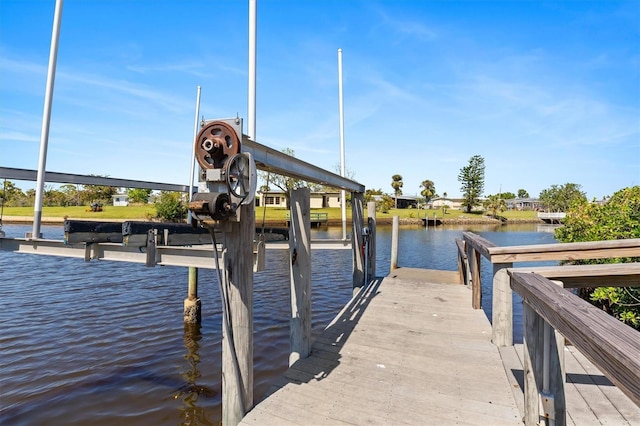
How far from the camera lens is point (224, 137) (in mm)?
3084

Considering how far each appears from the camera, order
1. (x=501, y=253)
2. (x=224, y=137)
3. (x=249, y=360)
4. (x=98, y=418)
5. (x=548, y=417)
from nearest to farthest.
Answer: (x=548, y=417)
(x=224, y=137)
(x=249, y=360)
(x=501, y=253)
(x=98, y=418)

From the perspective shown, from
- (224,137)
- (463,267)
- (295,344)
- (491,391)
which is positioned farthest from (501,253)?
(463,267)

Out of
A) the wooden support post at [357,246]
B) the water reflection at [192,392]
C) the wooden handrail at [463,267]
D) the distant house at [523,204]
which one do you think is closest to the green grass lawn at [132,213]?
the wooden handrail at [463,267]

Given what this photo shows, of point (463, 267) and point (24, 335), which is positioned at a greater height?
point (463, 267)

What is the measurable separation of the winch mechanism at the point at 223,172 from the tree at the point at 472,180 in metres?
83.8

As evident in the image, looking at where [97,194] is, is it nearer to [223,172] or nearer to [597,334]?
[223,172]

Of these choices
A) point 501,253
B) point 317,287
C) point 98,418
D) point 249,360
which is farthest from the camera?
point 317,287

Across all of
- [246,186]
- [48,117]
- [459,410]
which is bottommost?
[459,410]

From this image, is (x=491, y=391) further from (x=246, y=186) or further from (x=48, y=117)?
(x=48, y=117)

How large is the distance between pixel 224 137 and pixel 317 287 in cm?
961

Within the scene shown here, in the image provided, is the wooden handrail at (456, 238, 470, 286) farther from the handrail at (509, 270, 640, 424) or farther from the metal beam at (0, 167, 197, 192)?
the metal beam at (0, 167, 197, 192)

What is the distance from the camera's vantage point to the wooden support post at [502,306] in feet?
15.1

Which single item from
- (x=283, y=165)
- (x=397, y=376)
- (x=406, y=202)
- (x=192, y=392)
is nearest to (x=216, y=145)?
(x=283, y=165)

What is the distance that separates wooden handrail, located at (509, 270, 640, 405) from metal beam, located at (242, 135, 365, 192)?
9.14ft
